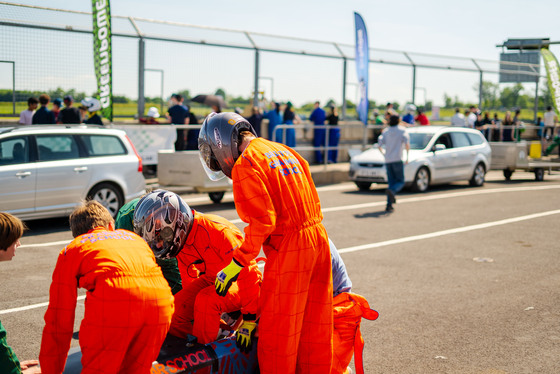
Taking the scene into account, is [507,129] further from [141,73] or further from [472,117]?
[141,73]

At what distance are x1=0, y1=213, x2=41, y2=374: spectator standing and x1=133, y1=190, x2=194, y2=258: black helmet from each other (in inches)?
26.2

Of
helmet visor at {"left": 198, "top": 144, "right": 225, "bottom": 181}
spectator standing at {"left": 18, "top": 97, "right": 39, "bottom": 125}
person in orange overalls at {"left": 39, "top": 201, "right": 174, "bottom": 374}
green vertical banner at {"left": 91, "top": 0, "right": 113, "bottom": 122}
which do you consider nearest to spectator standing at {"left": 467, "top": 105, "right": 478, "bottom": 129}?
green vertical banner at {"left": 91, "top": 0, "right": 113, "bottom": 122}

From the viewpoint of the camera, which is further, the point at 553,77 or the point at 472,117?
the point at 553,77

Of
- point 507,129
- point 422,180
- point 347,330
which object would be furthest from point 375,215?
point 507,129

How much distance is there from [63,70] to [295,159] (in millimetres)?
11708

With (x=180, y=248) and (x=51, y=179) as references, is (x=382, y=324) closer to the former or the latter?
(x=180, y=248)

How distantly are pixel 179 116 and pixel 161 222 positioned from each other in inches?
487

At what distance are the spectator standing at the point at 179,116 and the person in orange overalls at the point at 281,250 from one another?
12201mm

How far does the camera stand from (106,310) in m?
2.82

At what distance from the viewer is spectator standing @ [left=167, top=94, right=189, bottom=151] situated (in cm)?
1549

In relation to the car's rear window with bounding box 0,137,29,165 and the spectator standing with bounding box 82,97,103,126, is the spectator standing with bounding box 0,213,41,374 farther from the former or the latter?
the spectator standing with bounding box 82,97,103,126

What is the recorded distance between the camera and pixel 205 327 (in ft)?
11.9

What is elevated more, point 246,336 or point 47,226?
point 246,336

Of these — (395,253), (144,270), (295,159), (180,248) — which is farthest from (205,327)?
(395,253)
